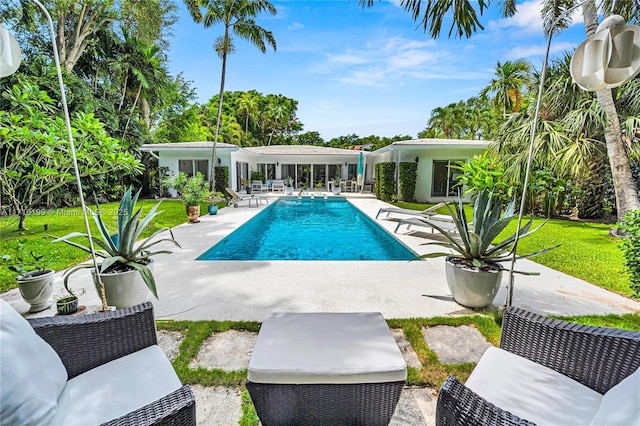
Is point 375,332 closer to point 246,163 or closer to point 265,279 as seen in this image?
point 265,279

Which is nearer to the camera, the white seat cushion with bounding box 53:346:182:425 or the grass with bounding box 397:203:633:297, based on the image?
the white seat cushion with bounding box 53:346:182:425

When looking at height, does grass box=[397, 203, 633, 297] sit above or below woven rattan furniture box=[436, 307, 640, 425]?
below

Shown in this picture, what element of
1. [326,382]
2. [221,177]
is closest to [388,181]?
[221,177]

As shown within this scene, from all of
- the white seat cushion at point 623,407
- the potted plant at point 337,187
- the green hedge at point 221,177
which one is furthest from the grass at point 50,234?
the potted plant at point 337,187

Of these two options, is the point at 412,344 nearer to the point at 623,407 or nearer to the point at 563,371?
the point at 563,371

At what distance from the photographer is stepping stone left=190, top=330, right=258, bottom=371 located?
2848 mm

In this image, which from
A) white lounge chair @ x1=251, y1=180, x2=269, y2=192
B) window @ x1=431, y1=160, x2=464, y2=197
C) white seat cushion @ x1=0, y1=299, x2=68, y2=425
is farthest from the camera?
white lounge chair @ x1=251, y1=180, x2=269, y2=192

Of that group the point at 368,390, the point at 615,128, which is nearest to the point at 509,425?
the point at 368,390

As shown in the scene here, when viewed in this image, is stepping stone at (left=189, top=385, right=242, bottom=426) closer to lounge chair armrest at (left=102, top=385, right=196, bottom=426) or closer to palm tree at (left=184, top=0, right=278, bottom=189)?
lounge chair armrest at (left=102, top=385, right=196, bottom=426)

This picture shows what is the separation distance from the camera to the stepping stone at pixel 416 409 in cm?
220

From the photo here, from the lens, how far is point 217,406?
2.34m

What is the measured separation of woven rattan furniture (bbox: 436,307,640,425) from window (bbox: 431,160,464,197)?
16211 mm

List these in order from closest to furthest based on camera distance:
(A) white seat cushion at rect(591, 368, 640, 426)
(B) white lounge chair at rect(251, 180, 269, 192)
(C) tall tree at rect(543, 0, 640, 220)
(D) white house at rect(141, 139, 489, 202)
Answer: (A) white seat cushion at rect(591, 368, 640, 426) → (C) tall tree at rect(543, 0, 640, 220) → (D) white house at rect(141, 139, 489, 202) → (B) white lounge chair at rect(251, 180, 269, 192)

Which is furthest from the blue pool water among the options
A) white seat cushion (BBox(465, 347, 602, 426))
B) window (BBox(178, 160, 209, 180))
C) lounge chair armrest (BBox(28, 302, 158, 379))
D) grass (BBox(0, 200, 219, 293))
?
window (BBox(178, 160, 209, 180))
